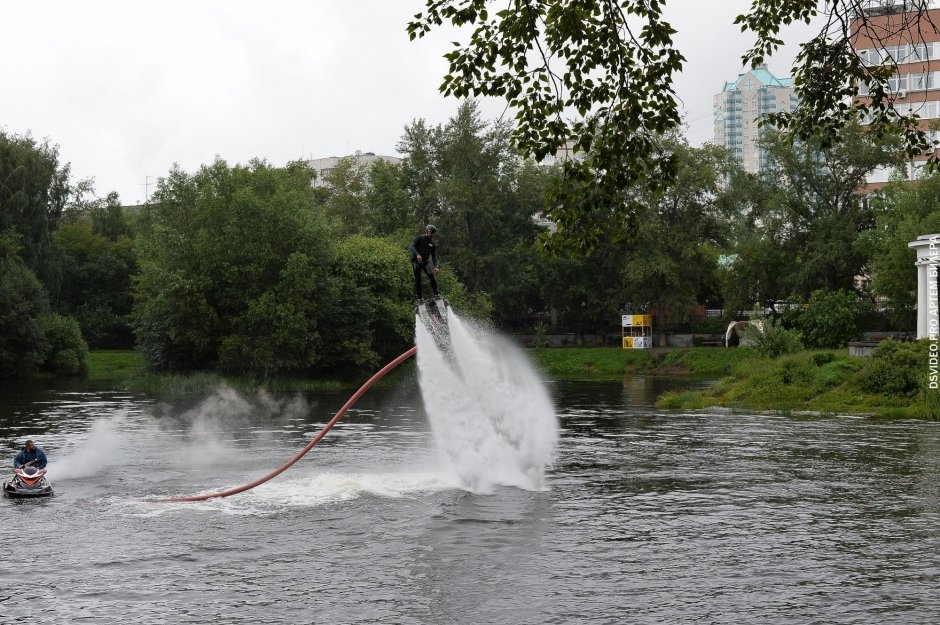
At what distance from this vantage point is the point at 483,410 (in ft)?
95.8

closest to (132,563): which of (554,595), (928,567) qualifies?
(554,595)

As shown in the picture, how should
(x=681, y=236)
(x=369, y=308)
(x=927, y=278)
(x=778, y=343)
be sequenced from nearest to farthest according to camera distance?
1. (x=927, y=278)
2. (x=778, y=343)
3. (x=369, y=308)
4. (x=681, y=236)

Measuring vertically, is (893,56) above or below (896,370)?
above

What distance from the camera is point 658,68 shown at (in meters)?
13.7

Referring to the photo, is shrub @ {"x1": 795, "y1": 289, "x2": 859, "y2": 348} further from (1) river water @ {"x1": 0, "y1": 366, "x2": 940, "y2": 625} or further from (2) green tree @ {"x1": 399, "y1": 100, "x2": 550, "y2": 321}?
(1) river water @ {"x1": 0, "y1": 366, "x2": 940, "y2": 625}

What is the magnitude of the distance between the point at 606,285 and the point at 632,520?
270 feet

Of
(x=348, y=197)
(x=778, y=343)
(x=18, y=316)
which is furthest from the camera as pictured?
(x=348, y=197)

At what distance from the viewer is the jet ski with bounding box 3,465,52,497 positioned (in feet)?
91.5

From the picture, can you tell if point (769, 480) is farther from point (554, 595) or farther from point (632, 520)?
point (554, 595)

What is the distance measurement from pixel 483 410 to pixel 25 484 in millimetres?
12584

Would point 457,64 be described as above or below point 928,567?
above

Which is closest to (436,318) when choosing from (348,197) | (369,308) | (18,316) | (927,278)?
(927,278)

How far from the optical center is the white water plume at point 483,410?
27969 millimetres

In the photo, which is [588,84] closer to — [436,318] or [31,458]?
[436,318]
